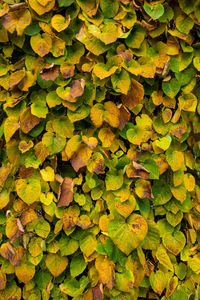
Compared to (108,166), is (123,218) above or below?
below

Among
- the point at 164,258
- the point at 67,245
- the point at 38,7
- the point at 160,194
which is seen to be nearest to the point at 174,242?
the point at 164,258

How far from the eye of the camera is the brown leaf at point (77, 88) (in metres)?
1.37

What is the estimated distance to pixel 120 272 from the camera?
1469 millimetres

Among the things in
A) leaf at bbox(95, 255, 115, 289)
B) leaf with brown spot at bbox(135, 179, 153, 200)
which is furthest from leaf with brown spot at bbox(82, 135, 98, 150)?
leaf at bbox(95, 255, 115, 289)

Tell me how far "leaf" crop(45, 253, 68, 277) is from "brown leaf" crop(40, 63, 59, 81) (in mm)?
698

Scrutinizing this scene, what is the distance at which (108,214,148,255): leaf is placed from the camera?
1.38 meters

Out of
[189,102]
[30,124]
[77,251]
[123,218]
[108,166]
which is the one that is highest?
[189,102]

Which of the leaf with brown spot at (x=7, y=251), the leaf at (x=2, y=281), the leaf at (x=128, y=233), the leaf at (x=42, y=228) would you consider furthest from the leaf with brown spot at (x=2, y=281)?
the leaf at (x=128, y=233)

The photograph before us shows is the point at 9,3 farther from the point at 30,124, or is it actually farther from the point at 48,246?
the point at 48,246

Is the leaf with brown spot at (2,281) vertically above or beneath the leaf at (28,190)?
beneath

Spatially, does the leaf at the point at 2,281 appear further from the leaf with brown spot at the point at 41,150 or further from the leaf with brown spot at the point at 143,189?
the leaf with brown spot at the point at 143,189

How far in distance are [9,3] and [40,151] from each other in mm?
571

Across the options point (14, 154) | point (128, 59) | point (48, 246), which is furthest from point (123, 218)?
point (128, 59)

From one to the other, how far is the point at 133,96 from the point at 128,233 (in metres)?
0.53
